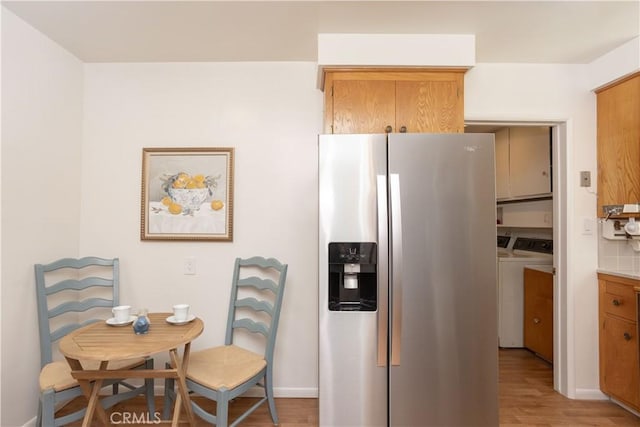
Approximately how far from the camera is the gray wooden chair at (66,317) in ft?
5.48

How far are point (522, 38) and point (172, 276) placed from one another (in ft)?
9.50

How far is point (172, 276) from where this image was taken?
2.44 meters

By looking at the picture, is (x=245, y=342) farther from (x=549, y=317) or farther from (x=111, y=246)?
(x=549, y=317)

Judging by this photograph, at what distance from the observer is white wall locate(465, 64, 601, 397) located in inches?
95.1

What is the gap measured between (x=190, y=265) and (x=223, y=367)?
2.76ft

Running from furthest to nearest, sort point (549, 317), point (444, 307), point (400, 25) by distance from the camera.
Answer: point (549, 317) < point (400, 25) < point (444, 307)

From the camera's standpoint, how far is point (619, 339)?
2.22 m

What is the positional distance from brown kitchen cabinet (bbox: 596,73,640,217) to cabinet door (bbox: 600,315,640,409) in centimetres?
79

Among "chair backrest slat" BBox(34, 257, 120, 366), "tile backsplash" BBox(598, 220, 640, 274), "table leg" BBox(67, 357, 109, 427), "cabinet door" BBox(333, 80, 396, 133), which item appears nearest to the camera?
"table leg" BBox(67, 357, 109, 427)

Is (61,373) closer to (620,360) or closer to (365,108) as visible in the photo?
(365,108)

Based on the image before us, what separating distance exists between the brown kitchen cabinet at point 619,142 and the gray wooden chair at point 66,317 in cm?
333

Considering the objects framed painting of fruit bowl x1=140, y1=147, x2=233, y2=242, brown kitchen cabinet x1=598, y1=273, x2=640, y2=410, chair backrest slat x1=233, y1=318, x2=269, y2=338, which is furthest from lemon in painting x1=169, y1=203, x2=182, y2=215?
brown kitchen cabinet x1=598, y1=273, x2=640, y2=410

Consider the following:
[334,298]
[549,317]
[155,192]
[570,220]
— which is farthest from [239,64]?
[549,317]

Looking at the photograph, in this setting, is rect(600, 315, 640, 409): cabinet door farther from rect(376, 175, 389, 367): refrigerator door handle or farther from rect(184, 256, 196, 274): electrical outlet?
rect(184, 256, 196, 274): electrical outlet
